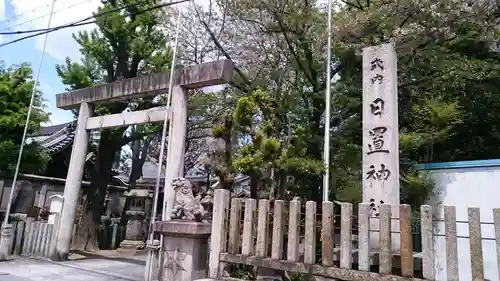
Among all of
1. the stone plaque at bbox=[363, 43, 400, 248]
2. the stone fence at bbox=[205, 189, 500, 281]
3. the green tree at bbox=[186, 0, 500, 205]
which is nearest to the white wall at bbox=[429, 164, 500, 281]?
the green tree at bbox=[186, 0, 500, 205]

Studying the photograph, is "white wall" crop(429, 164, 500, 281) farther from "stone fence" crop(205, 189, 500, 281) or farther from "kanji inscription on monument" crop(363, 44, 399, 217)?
"stone fence" crop(205, 189, 500, 281)

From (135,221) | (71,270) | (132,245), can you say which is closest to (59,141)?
(135,221)

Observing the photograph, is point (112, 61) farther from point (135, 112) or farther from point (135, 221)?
point (135, 221)

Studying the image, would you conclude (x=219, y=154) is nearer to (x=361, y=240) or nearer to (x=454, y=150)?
(x=361, y=240)

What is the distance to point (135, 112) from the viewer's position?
33.0ft

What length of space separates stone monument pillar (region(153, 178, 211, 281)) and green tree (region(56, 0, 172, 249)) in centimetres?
746

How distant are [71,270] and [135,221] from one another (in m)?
7.28

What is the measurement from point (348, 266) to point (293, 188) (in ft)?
17.5

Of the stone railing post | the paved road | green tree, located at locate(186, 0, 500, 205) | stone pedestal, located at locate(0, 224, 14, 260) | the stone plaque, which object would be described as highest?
green tree, located at locate(186, 0, 500, 205)

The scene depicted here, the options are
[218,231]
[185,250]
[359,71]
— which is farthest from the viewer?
[359,71]

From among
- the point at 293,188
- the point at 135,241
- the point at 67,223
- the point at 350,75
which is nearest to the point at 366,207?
the point at 293,188

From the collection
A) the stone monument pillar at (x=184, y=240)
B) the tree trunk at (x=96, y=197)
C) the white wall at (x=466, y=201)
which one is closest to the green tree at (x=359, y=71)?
the white wall at (x=466, y=201)

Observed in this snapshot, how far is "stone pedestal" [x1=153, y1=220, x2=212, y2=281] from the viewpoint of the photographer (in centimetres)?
649

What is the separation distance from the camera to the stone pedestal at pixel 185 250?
6.49 meters
